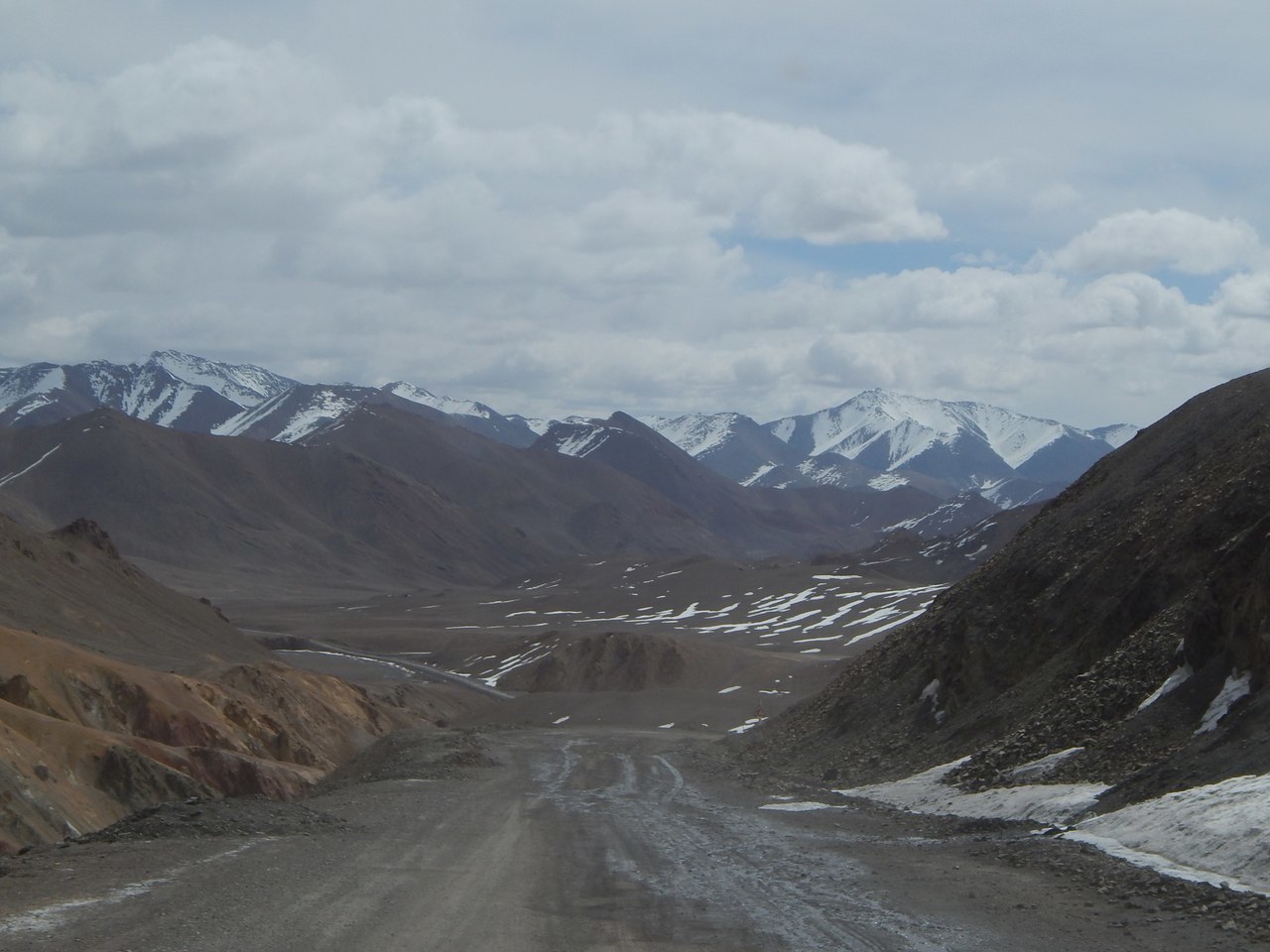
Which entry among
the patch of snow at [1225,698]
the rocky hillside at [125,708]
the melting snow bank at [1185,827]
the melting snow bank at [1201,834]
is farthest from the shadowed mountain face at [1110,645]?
the rocky hillside at [125,708]

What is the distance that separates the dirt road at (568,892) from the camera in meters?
11.0

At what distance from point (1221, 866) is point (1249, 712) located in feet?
15.5

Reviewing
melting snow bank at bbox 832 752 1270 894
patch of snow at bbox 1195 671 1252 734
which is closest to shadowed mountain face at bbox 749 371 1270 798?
patch of snow at bbox 1195 671 1252 734

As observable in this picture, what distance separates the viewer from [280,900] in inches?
491

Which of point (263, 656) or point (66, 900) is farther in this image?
point (263, 656)

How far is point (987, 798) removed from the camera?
1969 centimetres

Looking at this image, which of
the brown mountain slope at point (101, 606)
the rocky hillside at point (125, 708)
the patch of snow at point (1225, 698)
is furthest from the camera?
the brown mountain slope at point (101, 606)

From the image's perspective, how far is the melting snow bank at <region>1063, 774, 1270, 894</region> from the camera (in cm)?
1210

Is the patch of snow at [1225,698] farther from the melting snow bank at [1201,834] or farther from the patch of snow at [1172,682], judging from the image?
the melting snow bank at [1201,834]

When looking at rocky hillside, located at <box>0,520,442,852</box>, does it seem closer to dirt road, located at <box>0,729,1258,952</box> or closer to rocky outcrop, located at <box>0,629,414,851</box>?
rocky outcrop, located at <box>0,629,414,851</box>

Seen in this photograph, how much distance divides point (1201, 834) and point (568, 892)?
639 centimetres

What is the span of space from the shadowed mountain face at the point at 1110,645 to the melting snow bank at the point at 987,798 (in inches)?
21.3

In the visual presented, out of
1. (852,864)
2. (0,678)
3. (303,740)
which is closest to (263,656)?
(303,740)

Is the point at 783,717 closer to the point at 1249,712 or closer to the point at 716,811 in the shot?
the point at 716,811
